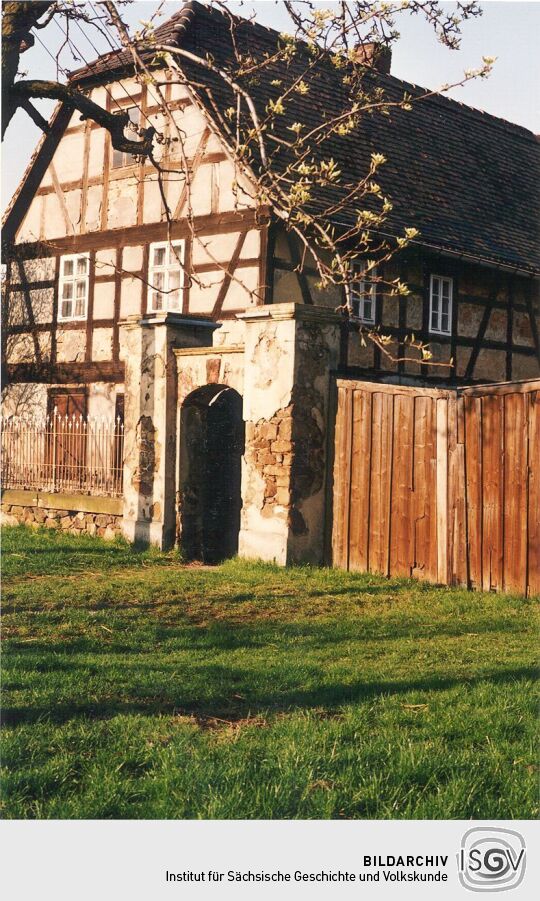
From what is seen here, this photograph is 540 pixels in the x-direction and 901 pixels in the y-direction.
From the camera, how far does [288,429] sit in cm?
950

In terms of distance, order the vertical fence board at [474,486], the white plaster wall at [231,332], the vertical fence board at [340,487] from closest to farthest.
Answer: the vertical fence board at [474,486] → the vertical fence board at [340,487] → the white plaster wall at [231,332]

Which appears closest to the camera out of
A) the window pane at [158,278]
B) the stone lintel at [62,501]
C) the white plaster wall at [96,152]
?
the stone lintel at [62,501]

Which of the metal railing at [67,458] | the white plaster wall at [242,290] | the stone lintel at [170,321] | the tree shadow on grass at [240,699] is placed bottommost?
the tree shadow on grass at [240,699]

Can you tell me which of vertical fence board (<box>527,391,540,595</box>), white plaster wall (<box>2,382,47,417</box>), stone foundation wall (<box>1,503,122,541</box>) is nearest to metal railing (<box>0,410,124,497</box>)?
stone foundation wall (<box>1,503,122,541</box>)

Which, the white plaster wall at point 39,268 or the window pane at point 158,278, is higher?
the white plaster wall at point 39,268

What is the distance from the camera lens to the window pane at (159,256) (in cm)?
1558

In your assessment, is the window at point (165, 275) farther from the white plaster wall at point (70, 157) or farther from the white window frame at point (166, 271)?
the white plaster wall at point (70, 157)

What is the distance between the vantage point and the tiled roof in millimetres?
15008

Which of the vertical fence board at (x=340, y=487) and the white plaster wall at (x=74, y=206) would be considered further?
the white plaster wall at (x=74, y=206)

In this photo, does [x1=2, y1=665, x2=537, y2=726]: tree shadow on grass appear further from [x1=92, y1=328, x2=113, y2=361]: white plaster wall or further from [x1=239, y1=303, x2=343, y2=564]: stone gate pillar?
[x1=92, y1=328, x2=113, y2=361]: white plaster wall

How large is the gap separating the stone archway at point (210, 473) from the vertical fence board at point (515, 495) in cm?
372

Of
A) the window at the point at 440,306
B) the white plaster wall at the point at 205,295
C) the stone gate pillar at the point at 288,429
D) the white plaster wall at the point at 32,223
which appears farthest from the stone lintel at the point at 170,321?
the white plaster wall at the point at 32,223
